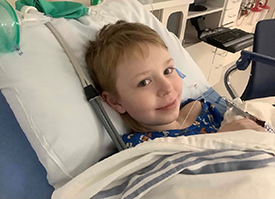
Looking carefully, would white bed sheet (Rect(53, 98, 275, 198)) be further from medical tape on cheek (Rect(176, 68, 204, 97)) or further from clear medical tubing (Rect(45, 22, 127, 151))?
medical tape on cheek (Rect(176, 68, 204, 97))

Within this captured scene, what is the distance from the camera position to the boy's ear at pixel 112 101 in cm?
74

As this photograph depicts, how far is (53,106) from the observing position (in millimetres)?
607

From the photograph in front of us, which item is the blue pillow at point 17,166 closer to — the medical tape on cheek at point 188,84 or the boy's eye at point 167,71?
the boy's eye at point 167,71

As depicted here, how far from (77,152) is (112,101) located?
0.68 ft

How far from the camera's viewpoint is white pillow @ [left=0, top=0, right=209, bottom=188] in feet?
1.92

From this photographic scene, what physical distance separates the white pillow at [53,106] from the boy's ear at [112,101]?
0.06 feet

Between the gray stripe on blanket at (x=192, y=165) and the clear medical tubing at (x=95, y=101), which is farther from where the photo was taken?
the clear medical tubing at (x=95, y=101)

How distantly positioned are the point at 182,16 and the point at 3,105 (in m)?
1.22

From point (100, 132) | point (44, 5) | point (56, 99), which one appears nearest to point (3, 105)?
point (56, 99)

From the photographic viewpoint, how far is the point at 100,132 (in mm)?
672

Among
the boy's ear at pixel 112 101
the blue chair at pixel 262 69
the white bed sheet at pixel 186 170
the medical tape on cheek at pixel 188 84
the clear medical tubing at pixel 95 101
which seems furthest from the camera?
the blue chair at pixel 262 69

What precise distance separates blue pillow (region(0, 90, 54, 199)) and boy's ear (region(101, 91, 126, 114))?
0.26 metres

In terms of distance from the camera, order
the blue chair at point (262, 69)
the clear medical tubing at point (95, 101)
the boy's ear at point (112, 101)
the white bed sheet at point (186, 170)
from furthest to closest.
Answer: the blue chair at point (262, 69) < the boy's ear at point (112, 101) < the clear medical tubing at point (95, 101) < the white bed sheet at point (186, 170)

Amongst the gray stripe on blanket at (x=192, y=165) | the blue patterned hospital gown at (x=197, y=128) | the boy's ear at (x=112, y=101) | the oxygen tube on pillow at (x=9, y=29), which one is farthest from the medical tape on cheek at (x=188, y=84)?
the oxygen tube on pillow at (x=9, y=29)
